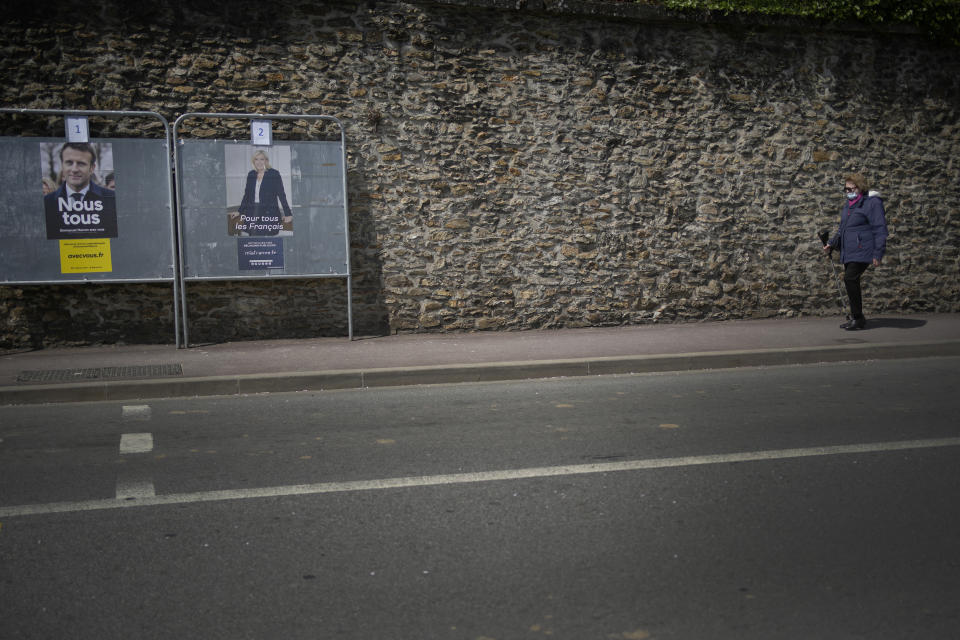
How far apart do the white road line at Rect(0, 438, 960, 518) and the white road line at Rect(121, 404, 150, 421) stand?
2.39 meters

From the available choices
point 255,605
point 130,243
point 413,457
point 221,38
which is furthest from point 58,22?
point 255,605

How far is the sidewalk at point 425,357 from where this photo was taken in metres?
8.09

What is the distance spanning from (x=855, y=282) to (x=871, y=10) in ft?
14.1

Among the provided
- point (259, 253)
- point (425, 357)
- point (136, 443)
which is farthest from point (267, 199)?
point (136, 443)

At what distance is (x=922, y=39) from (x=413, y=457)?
36.7ft

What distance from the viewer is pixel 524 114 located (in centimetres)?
1117

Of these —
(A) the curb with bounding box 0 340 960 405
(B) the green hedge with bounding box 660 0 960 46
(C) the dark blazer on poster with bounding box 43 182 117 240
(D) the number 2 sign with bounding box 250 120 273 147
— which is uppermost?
(B) the green hedge with bounding box 660 0 960 46

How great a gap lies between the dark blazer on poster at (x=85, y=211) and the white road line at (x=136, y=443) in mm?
4186

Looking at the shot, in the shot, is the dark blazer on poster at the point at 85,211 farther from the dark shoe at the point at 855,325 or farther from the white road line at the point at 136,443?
the dark shoe at the point at 855,325

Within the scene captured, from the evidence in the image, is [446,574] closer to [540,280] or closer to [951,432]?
[951,432]

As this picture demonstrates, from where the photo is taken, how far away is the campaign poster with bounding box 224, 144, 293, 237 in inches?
396

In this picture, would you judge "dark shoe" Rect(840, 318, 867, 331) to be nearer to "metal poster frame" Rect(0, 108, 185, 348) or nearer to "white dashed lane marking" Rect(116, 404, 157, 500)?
"metal poster frame" Rect(0, 108, 185, 348)

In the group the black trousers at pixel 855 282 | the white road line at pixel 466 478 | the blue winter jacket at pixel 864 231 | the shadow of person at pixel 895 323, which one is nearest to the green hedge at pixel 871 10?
the blue winter jacket at pixel 864 231

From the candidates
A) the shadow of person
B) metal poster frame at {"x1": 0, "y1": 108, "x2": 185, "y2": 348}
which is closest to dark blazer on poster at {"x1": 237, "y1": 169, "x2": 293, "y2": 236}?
metal poster frame at {"x1": 0, "y1": 108, "x2": 185, "y2": 348}
